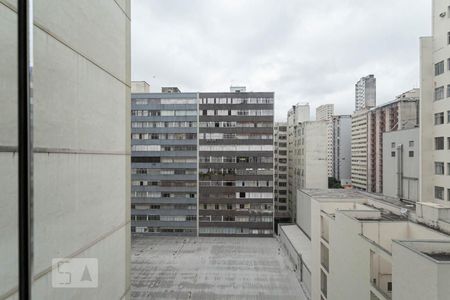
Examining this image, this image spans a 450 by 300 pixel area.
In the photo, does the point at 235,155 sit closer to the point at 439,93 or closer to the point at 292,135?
the point at 292,135

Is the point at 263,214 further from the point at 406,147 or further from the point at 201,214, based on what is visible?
the point at 406,147

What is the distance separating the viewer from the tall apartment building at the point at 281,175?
1391 cm

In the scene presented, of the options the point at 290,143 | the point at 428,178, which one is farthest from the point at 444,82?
the point at 290,143

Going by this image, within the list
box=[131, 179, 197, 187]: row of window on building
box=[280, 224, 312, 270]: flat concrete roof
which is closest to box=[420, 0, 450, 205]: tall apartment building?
box=[280, 224, 312, 270]: flat concrete roof

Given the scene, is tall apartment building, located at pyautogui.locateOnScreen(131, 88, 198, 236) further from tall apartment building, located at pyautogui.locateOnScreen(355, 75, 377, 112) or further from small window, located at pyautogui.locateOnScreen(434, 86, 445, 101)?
tall apartment building, located at pyautogui.locateOnScreen(355, 75, 377, 112)

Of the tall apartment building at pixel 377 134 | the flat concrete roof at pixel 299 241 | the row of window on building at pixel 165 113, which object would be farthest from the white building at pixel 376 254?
the tall apartment building at pixel 377 134

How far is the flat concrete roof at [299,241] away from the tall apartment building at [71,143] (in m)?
6.22

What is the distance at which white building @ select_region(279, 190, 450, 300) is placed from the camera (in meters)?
1.82

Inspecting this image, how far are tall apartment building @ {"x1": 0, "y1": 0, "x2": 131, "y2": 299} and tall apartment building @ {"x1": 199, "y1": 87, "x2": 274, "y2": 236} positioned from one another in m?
9.70

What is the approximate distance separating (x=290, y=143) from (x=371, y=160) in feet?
22.6

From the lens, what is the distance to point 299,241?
8539 millimetres

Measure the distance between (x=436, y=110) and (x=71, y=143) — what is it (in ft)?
22.6

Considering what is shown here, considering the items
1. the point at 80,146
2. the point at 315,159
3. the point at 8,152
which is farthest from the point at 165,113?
the point at 8,152

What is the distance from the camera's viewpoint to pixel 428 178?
570cm
